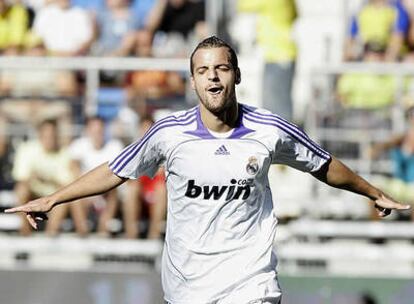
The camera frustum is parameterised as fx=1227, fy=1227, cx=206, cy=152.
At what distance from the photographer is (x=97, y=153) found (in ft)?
35.7

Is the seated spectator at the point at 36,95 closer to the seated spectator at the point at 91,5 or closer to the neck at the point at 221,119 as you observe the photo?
the seated spectator at the point at 91,5

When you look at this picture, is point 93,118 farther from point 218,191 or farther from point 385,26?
point 218,191

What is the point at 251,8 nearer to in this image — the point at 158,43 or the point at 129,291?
the point at 158,43

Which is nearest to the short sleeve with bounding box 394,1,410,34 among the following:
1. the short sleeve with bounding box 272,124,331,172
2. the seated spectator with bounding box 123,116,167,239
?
the seated spectator with bounding box 123,116,167,239

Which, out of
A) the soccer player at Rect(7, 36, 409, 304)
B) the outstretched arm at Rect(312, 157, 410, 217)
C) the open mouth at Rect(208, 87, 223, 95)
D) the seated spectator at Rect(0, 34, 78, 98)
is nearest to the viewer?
the open mouth at Rect(208, 87, 223, 95)

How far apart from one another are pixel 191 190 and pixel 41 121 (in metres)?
5.45

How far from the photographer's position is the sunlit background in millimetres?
10758

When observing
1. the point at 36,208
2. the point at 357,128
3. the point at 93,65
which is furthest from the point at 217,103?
the point at 93,65

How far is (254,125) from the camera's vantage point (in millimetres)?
5828

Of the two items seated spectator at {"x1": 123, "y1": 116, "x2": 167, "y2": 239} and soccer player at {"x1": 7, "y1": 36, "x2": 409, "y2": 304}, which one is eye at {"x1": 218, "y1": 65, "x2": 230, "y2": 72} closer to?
soccer player at {"x1": 7, "y1": 36, "x2": 409, "y2": 304}

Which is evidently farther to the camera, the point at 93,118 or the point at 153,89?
the point at 153,89

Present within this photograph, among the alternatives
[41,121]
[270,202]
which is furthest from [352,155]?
[270,202]

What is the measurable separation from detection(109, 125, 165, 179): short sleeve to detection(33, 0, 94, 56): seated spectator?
20.1 feet

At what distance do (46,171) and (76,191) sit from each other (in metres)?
5.08
